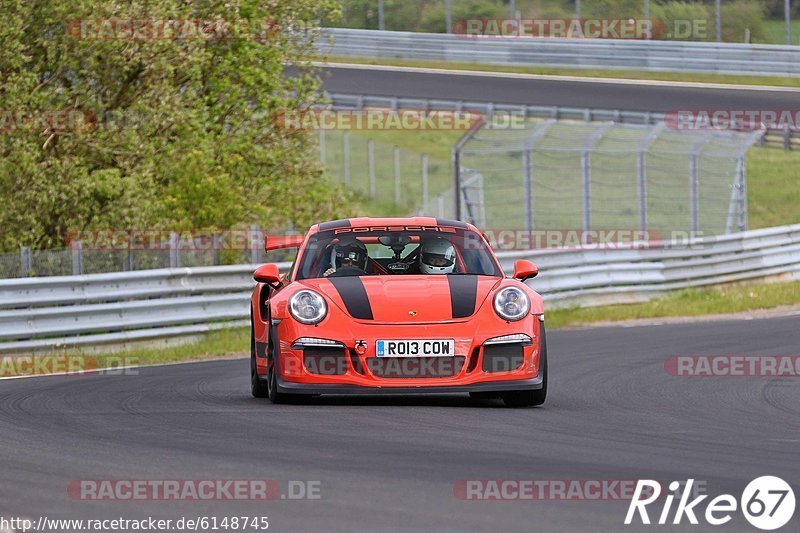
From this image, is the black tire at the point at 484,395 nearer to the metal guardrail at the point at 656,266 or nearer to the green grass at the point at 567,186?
the metal guardrail at the point at 656,266

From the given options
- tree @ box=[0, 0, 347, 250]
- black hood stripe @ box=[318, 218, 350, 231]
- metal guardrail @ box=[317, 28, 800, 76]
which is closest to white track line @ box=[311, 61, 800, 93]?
metal guardrail @ box=[317, 28, 800, 76]

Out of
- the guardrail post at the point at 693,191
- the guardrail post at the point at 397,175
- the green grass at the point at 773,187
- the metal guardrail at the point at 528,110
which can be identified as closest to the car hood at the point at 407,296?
the guardrail post at the point at 693,191

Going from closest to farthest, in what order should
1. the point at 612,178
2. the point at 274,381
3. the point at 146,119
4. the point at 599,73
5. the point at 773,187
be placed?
the point at 274,381 < the point at 146,119 < the point at 773,187 < the point at 612,178 < the point at 599,73

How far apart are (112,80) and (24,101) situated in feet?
7.18

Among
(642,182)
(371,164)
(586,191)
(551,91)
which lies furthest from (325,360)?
(551,91)

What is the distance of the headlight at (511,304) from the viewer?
960 centimetres

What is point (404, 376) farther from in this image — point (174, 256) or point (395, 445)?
point (174, 256)

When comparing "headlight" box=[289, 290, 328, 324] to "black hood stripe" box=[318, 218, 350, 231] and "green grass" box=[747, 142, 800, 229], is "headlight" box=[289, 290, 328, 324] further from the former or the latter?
"green grass" box=[747, 142, 800, 229]

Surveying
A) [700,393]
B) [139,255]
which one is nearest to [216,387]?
[700,393]

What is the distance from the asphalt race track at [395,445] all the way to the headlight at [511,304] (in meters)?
0.61

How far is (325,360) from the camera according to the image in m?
9.42

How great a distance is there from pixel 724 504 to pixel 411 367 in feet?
12.1

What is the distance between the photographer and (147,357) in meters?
15.9

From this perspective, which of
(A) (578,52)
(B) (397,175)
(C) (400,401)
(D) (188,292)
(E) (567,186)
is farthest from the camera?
(A) (578,52)
